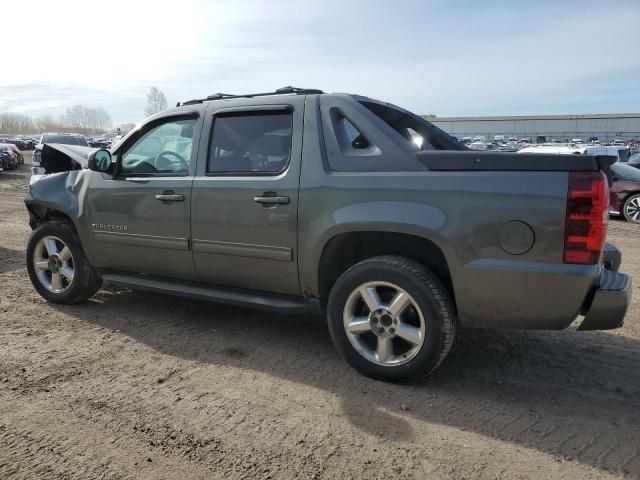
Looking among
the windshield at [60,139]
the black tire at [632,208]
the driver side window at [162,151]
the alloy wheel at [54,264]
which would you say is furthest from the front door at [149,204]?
the windshield at [60,139]

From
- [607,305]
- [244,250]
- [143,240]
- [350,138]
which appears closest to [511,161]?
[607,305]

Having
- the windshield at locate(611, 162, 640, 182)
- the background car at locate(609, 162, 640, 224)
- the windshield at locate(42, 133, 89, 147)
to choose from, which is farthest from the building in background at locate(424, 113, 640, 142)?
the background car at locate(609, 162, 640, 224)

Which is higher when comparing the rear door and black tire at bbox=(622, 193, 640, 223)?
the rear door

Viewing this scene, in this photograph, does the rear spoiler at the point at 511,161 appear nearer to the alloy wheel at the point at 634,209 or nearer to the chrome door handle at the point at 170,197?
the chrome door handle at the point at 170,197

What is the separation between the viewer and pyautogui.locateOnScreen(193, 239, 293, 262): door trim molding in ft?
12.4

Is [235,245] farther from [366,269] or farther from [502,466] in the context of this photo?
[502,466]

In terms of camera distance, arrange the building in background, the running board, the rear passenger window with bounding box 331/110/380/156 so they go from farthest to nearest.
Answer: the building in background → the running board → the rear passenger window with bounding box 331/110/380/156

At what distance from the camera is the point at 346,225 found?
137 inches

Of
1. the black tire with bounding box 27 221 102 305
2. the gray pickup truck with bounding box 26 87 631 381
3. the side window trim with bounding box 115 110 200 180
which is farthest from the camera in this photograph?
the black tire with bounding box 27 221 102 305

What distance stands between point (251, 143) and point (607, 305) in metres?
2.64

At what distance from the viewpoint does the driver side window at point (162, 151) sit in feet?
14.3

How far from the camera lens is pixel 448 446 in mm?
2785

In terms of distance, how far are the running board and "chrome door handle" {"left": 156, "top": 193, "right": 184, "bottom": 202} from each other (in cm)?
69

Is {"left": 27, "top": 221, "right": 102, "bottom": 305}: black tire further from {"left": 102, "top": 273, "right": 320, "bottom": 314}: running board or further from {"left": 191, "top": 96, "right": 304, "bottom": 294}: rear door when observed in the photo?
{"left": 191, "top": 96, "right": 304, "bottom": 294}: rear door
